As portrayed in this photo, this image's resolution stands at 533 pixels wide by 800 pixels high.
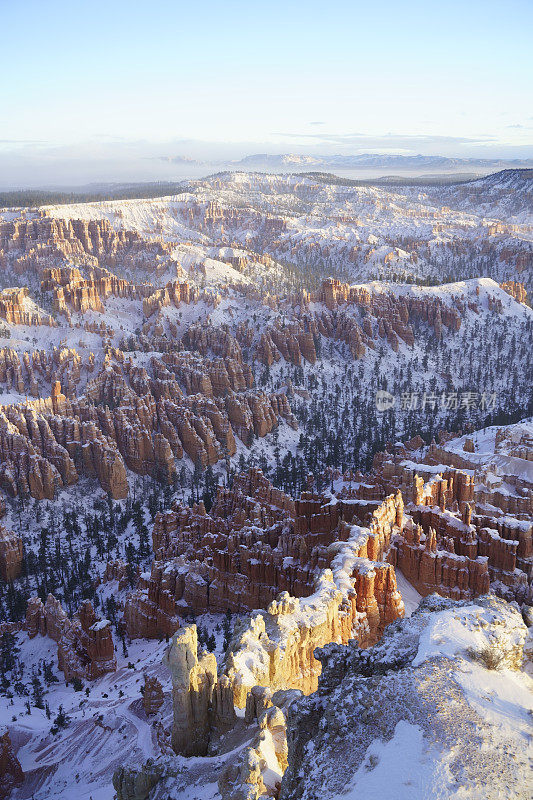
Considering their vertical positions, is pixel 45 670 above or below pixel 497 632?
below

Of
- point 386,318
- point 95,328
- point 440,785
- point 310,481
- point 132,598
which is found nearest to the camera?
point 440,785

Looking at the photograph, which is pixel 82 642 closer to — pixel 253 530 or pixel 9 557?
pixel 253 530

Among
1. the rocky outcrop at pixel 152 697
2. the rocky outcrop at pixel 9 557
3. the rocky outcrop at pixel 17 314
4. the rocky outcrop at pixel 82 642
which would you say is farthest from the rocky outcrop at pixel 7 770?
the rocky outcrop at pixel 17 314

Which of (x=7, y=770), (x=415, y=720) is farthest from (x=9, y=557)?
(x=415, y=720)

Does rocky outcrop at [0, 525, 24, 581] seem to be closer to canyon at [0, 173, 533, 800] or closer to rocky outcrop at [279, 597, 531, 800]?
canyon at [0, 173, 533, 800]

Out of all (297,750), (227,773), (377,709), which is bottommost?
(227,773)

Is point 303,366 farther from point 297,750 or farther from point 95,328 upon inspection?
point 297,750

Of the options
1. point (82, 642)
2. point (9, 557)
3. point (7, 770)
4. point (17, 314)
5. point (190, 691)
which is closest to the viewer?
point (190, 691)

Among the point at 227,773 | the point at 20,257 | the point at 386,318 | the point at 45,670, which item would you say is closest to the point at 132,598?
the point at 45,670
